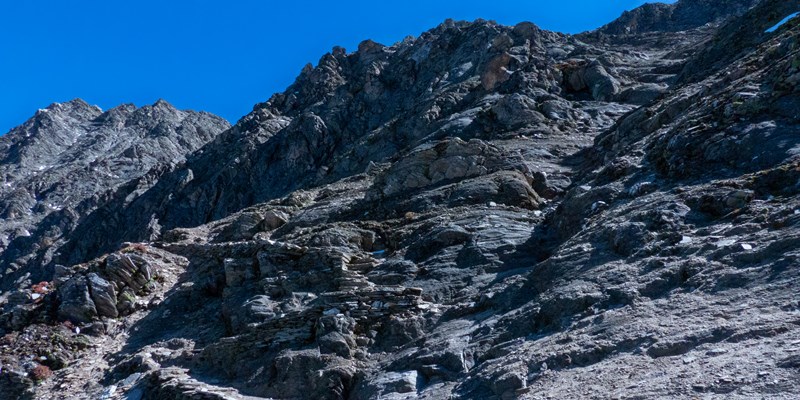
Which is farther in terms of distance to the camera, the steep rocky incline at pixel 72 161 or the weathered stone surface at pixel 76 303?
the steep rocky incline at pixel 72 161

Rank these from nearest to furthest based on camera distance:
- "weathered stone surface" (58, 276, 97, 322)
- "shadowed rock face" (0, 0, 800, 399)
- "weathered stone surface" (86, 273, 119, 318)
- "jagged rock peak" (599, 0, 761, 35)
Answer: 1. "shadowed rock face" (0, 0, 800, 399)
2. "weathered stone surface" (58, 276, 97, 322)
3. "weathered stone surface" (86, 273, 119, 318)
4. "jagged rock peak" (599, 0, 761, 35)

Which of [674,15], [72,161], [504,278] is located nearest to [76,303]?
[504,278]

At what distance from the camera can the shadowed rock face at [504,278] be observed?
30.9ft

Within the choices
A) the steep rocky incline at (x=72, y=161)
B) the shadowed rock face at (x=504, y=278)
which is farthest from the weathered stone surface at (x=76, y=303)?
the steep rocky incline at (x=72, y=161)

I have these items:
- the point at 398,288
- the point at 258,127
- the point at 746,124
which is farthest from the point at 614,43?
the point at 398,288

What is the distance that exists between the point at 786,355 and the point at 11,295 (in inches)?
903

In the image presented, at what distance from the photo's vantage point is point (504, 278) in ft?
49.3

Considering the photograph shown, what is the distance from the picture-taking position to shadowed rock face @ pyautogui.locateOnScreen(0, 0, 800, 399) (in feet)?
30.9

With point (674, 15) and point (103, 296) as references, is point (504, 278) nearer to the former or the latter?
point (103, 296)

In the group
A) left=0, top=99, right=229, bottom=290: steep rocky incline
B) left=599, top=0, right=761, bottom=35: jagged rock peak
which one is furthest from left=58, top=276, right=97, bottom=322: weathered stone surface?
left=599, top=0, right=761, bottom=35: jagged rock peak

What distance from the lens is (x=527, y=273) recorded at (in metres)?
14.4

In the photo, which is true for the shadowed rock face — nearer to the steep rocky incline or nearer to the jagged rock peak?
the jagged rock peak

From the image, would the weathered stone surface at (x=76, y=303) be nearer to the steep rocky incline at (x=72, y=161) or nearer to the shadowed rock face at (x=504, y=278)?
the shadowed rock face at (x=504, y=278)

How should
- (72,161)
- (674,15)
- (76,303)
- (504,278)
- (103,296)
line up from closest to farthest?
(504,278)
(76,303)
(103,296)
(674,15)
(72,161)
